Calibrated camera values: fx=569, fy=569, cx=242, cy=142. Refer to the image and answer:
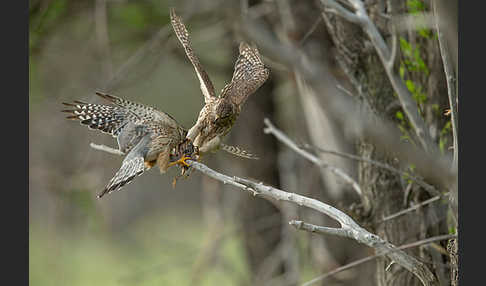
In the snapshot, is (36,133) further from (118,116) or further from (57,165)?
(118,116)

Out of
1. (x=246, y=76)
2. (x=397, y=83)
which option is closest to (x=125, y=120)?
(x=246, y=76)

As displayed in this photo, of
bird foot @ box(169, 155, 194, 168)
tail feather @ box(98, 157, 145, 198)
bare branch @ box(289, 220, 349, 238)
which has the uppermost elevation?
bird foot @ box(169, 155, 194, 168)

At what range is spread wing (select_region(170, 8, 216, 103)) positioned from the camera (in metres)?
1.68

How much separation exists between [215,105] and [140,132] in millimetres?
245

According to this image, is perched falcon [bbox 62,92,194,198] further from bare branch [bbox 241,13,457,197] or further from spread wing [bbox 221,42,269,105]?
bare branch [bbox 241,13,457,197]

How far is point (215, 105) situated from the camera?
1.77 metres

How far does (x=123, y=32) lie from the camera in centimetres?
458

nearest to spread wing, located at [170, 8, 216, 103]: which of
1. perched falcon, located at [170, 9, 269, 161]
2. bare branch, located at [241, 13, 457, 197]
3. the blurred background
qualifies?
perched falcon, located at [170, 9, 269, 161]

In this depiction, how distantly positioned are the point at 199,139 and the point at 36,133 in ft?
12.1

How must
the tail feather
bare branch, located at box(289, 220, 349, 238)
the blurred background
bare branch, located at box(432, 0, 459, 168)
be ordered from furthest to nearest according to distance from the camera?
the blurred background → the tail feather → bare branch, located at box(432, 0, 459, 168) → bare branch, located at box(289, 220, 349, 238)

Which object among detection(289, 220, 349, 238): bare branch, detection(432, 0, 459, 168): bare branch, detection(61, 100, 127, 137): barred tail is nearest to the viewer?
detection(289, 220, 349, 238): bare branch

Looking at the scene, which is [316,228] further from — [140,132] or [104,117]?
[104,117]

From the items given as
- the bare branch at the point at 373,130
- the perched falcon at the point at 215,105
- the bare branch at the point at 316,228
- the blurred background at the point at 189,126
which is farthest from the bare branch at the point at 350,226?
the blurred background at the point at 189,126

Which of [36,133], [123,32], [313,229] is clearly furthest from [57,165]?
[313,229]
